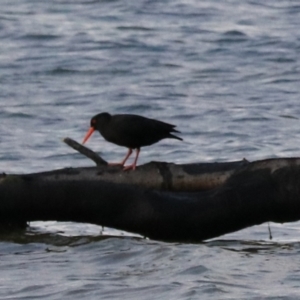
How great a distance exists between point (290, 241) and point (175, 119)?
258 inches

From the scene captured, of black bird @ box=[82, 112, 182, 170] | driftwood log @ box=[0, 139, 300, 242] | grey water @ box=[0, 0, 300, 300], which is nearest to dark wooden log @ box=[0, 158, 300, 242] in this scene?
driftwood log @ box=[0, 139, 300, 242]

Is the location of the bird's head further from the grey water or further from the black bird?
the grey water

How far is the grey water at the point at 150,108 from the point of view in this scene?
7531 millimetres

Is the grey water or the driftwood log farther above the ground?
the driftwood log

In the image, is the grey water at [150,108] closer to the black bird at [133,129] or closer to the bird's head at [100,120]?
the black bird at [133,129]

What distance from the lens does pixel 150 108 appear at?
16.2 meters

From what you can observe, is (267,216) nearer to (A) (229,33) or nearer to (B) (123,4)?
(A) (229,33)

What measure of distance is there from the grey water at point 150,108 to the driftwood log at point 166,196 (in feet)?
0.85

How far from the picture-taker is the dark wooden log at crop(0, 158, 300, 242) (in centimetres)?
784

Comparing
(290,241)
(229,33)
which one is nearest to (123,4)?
(229,33)

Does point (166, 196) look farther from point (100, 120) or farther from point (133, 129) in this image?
point (100, 120)

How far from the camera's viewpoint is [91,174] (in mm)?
8117

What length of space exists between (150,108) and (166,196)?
8.25 metres

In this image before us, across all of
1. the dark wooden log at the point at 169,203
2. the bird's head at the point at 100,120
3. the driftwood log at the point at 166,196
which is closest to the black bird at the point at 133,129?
the bird's head at the point at 100,120
